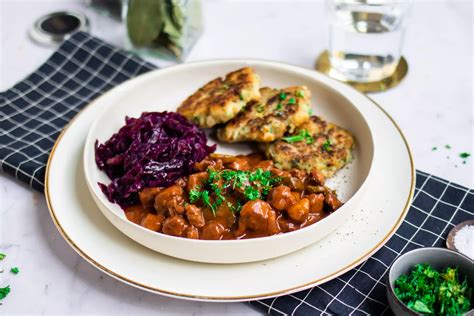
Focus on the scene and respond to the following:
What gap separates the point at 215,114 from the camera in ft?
14.5

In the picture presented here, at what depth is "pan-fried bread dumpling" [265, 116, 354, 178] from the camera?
4.20m

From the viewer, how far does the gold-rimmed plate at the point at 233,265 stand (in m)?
3.35

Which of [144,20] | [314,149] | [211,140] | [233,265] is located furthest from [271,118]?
[144,20]

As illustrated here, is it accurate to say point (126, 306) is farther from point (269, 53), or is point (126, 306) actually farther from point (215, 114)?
point (269, 53)

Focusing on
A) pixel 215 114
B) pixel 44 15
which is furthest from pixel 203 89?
pixel 44 15

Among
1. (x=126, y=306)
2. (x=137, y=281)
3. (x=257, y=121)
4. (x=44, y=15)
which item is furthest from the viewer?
(x=44, y=15)

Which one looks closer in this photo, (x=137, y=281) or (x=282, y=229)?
(x=137, y=281)

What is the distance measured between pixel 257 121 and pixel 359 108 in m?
0.86

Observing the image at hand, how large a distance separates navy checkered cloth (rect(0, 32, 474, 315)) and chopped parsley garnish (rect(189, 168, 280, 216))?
643 millimetres

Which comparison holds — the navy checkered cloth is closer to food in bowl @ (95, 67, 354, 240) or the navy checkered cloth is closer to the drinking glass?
food in bowl @ (95, 67, 354, 240)

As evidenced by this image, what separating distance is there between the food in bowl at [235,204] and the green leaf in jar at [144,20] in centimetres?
209

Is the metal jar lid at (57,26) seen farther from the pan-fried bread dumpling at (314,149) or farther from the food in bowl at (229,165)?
the pan-fried bread dumpling at (314,149)

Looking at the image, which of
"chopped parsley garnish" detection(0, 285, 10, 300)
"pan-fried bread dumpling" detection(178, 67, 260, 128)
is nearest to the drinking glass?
"pan-fried bread dumpling" detection(178, 67, 260, 128)

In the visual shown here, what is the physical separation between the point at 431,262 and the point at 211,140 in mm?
1990
